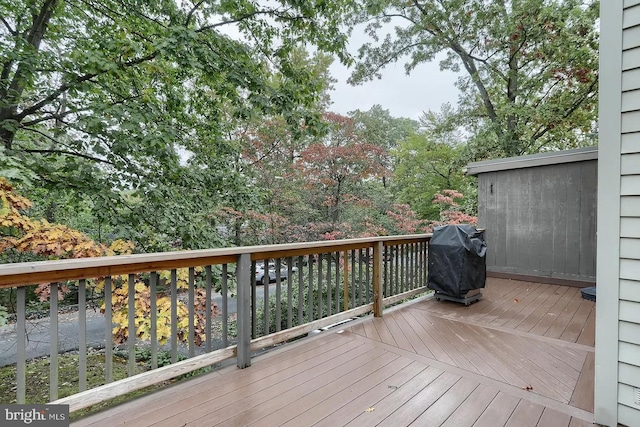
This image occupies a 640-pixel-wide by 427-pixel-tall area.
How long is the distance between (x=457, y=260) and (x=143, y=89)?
4.80m

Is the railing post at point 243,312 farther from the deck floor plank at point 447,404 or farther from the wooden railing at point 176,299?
the deck floor plank at point 447,404

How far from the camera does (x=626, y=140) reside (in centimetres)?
161

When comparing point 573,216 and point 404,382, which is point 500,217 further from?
point 404,382

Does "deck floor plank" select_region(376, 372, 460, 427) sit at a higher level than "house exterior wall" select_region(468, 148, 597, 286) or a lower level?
lower

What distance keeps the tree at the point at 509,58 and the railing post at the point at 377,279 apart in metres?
6.94

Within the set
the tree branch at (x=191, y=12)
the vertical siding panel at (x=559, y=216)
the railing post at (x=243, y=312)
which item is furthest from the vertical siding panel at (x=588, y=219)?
the tree branch at (x=191, y=12)

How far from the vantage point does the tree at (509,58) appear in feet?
24.6

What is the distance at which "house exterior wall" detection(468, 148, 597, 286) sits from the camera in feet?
15.1

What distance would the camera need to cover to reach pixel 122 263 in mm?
1728

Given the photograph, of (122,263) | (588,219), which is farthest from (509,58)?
(122,263)

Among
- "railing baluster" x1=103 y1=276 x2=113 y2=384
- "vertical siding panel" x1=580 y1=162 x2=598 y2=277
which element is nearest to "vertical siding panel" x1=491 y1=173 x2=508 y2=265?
"vertical siding panel" x1=580 y1=162 x2=598 y2=277

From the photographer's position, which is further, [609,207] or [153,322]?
[153,322]

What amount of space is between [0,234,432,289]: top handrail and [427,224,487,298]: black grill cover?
1906mm

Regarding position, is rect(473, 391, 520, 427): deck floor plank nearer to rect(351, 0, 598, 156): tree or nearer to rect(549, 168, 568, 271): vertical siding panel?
rect(549, 168, 568, 271): vertical siding panel
